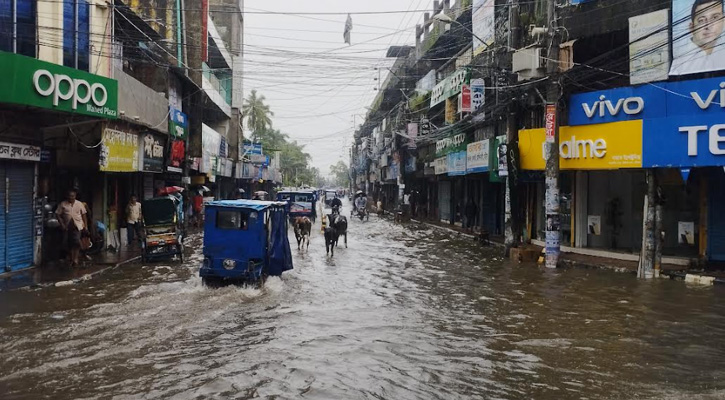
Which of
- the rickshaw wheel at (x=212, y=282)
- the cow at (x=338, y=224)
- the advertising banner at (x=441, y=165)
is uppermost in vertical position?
the advertising banner at (x=441, y=165)

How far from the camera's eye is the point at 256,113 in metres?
78.7

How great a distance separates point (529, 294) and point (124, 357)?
30.3 feet

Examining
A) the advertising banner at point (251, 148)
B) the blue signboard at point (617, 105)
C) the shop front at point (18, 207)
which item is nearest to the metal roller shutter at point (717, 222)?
the blue signboard at point (617, 105)

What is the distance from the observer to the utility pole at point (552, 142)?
60.3 feet

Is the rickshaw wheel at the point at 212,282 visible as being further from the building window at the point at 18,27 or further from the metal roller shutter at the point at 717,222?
the metal roller shutter at the point at 717,222

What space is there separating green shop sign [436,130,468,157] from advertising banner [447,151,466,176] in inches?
11.9

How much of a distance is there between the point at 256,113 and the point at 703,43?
6709cm

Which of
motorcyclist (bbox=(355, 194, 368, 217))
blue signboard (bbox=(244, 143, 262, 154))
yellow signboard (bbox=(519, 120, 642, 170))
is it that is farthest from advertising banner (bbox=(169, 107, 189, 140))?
blue signboard (bbox=(244, 143, 262, 154))

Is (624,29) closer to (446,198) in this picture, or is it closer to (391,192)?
(446,198)

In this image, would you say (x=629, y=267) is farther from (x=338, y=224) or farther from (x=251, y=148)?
(x=251, y=148)

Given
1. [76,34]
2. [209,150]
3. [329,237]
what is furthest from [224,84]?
[76,34]

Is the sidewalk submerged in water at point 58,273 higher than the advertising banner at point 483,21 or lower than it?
lower

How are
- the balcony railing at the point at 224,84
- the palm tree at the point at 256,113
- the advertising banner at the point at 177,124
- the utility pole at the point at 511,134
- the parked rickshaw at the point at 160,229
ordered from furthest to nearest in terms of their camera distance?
the palm tree at the point at 256,113, the balcony railing at the point at 224,84, the advertising banner at the point at 177,124, the utility pole at the point at 511,134, the parked rickshaw at the point at 160,229

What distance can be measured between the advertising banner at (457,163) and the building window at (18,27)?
69.3 ft
